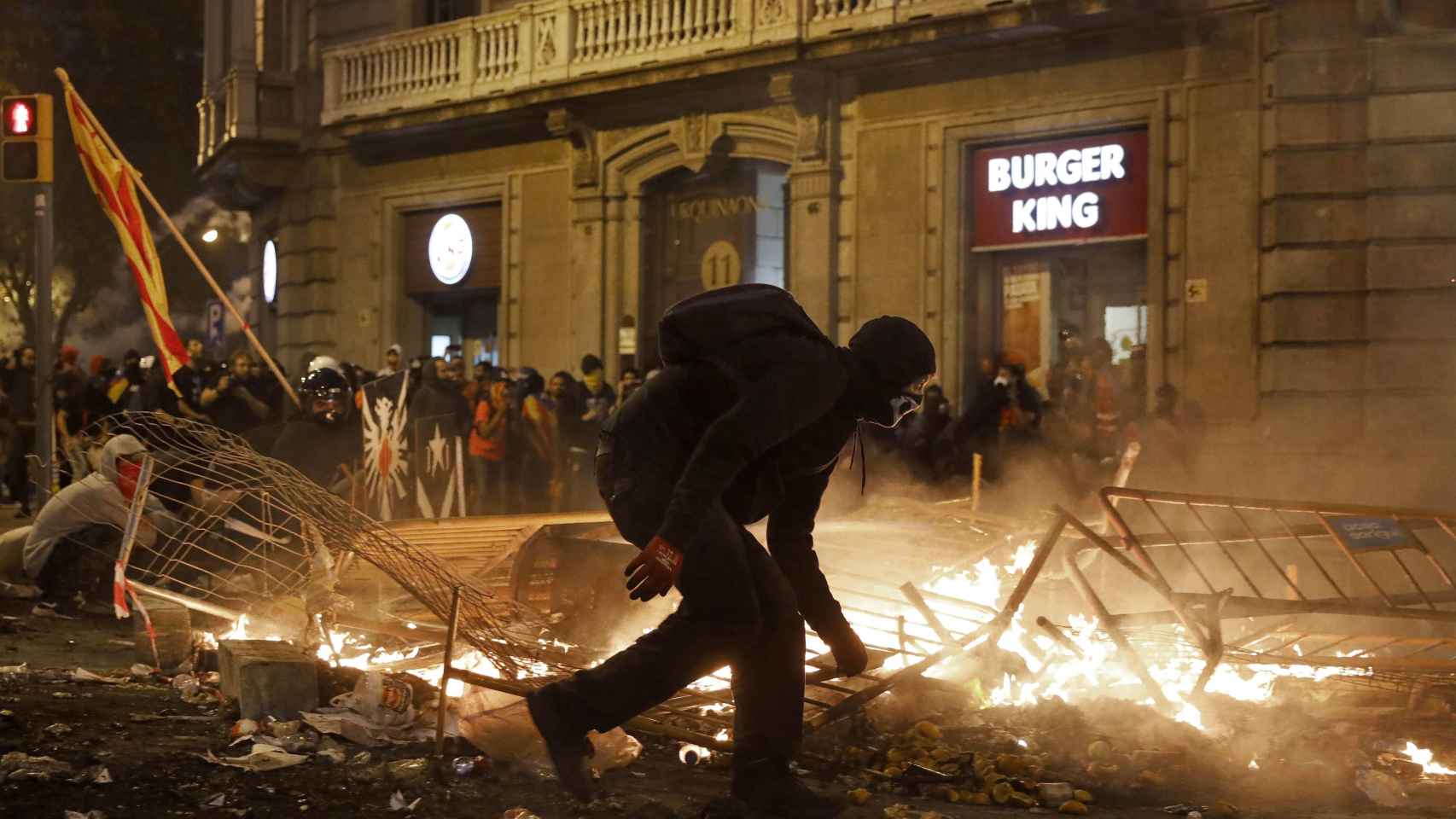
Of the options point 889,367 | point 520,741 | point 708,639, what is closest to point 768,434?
point 889,367

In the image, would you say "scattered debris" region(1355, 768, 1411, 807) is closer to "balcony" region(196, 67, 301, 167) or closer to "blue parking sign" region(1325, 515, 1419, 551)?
"blue parking sign" region(1325, 515, 1419, 551)

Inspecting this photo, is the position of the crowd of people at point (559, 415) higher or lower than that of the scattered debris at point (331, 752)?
higher

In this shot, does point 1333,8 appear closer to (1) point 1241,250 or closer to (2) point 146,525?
(1) point 1241,250

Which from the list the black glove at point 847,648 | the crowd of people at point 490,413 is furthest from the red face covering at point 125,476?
the black glove at point 847,648

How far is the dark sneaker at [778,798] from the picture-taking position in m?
4.80

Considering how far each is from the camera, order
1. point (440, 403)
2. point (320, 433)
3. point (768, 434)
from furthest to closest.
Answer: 1. point (440, 403)
2. point (320, 433)
3. point (768, 434)

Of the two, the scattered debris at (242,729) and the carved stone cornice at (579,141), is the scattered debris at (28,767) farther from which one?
the carved stone cornice at (579,141)

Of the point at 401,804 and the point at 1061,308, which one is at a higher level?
the point at 1061,308

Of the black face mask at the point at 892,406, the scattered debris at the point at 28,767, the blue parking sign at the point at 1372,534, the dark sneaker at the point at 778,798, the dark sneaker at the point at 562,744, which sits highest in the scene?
the black face mask at the point at 892,406

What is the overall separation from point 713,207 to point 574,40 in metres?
2.76

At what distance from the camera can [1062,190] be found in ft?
54.7

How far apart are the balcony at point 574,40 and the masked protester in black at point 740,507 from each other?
11.5m

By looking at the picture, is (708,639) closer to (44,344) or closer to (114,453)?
(114,453)

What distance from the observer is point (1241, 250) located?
15078 mm
